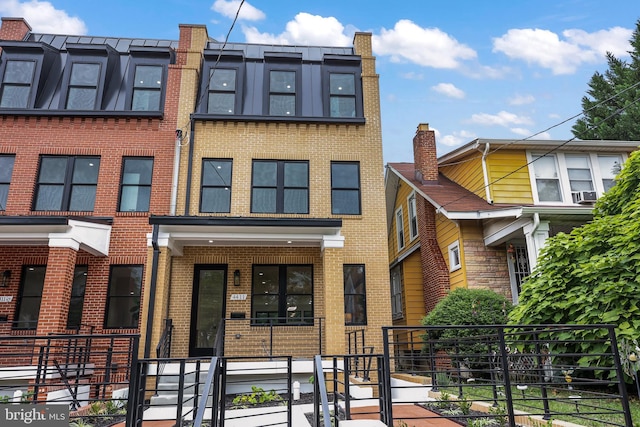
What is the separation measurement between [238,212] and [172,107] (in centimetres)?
372

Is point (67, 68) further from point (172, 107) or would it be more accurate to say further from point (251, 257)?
point (251, 257)

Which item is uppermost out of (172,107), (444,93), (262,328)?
(444,93)

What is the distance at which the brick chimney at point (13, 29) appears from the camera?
1323 centimetres

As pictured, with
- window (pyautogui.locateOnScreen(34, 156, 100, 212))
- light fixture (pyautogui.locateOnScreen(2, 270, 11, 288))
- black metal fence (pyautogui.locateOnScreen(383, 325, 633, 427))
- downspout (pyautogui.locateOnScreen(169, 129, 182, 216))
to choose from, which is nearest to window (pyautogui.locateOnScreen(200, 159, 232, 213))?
downspout (pyautogui.locateOnScreen(169, 129, 182, 216))

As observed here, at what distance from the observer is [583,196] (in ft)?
40.8

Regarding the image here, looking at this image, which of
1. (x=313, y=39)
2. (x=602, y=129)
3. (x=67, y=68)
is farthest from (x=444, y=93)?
(x=67, y=68)

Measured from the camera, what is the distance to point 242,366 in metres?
9.92

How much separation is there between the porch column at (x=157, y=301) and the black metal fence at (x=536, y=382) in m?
5.36

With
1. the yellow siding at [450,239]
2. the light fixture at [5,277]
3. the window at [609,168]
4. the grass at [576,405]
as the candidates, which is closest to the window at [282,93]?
the yellow siding at [450,239]

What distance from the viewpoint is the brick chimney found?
43.4 feet

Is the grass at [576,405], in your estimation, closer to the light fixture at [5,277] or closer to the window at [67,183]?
the window at [67,183]

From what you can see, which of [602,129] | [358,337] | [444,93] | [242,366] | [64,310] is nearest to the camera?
[64,310]

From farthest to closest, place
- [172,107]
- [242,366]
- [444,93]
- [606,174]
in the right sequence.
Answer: [444,93], [606,174], [172,107], [242,366]

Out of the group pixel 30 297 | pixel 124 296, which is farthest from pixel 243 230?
pixel 30 297
